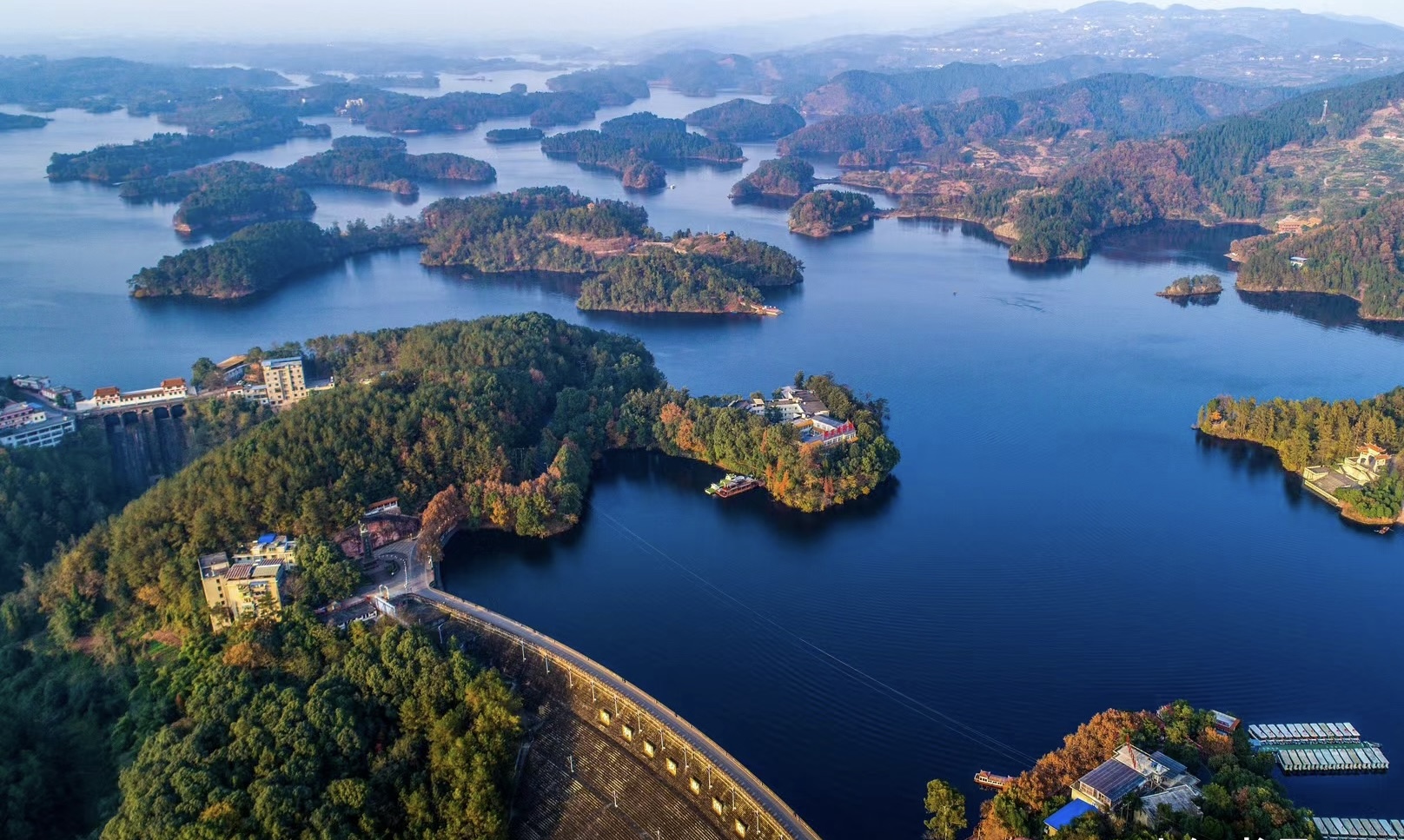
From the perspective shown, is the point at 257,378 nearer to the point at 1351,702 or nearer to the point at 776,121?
the point at 1351,702

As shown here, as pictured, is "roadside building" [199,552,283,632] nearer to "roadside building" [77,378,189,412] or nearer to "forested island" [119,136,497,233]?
"roadside building" [77,378,189,412]

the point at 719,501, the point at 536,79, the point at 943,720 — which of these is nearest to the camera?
the point at 943,720

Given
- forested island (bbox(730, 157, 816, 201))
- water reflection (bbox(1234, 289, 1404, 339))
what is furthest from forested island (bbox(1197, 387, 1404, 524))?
forested island (bbox(730, 157, 816, 201))

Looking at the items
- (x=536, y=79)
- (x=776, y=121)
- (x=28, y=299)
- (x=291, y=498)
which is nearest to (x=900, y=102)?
(x=776, y=121)

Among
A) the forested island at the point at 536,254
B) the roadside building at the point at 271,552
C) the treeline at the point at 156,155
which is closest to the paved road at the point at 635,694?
the roadside building at the point at 271,552

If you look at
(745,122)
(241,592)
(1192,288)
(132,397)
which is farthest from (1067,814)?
(745,122)

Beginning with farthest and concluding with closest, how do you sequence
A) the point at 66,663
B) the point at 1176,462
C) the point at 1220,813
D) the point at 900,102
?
the point at 900,102
the point at 1176,462
the point at 66,663
the point at 1220,813

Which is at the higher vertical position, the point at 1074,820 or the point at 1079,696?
the point at 1074,820

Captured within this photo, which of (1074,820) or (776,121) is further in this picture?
(776,121)
